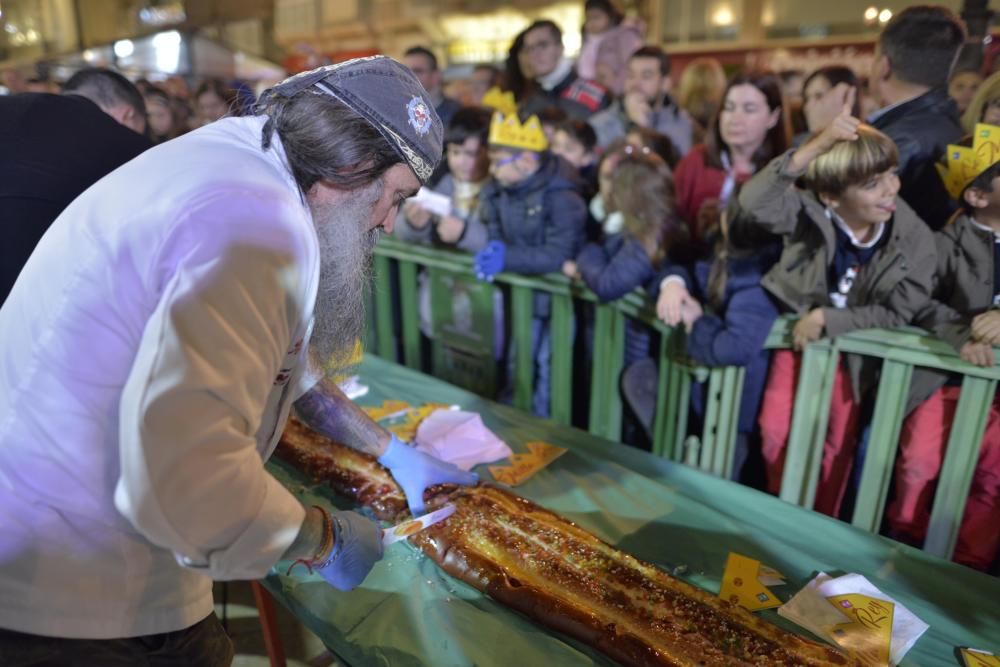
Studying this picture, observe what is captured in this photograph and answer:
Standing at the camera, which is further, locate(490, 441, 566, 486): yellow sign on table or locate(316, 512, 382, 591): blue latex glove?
locate(490, 441, 566, 486): yellow sign on table

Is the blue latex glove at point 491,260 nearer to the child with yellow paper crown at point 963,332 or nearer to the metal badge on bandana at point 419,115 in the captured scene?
the child with yellow paper crown at point 963,332

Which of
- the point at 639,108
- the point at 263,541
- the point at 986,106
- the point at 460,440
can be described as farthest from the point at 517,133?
the point at 263,541

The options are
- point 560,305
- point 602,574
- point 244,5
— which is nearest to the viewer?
point 602,574

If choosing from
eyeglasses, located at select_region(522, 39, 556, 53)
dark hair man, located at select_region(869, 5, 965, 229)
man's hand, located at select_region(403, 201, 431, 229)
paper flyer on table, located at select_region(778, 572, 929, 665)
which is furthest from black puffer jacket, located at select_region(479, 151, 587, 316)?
paper flyer on table, located at select_region(778, 572, 929, 665)

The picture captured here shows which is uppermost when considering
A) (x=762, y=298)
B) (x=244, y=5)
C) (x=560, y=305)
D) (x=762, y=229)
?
(x=244, y=5)

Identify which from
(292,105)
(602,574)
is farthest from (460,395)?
(292,105)

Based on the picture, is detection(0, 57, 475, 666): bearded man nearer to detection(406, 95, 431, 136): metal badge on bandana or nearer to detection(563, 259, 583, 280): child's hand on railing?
detection(406, 95, 431, 136): metal badge on bandana

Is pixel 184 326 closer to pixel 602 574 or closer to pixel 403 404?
pixel 602 574

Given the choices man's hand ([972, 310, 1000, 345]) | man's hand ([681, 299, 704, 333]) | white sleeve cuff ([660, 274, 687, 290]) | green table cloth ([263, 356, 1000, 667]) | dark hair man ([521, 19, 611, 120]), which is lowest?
green table cloth ([263, 356, 1000, 667])

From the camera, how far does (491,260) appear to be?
136 inches

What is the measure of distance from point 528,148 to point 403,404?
4.96 ft

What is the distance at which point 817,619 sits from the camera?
1.60m

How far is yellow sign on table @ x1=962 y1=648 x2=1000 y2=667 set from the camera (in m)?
1.46

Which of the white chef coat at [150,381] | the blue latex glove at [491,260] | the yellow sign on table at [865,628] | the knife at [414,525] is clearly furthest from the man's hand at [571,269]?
the white chef coat at [150,381]
